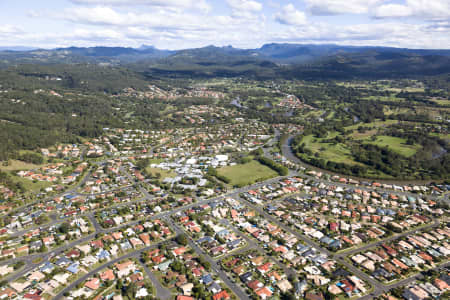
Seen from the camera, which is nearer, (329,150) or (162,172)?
(162,172)

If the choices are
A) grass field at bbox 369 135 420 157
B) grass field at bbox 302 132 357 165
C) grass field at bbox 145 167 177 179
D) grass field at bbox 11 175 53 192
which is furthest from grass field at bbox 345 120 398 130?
grass field at bbox 11 175 53 192

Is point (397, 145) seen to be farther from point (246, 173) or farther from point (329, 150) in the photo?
point (246, 173)

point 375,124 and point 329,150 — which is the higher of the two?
point 375,124

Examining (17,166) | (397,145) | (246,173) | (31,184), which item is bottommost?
(246,173)

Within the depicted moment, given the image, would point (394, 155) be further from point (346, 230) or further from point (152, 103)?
point (152, 103)

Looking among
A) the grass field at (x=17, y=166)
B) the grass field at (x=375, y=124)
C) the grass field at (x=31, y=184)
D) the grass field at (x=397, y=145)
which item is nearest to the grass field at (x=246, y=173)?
the grass field at (x=31, y=184)

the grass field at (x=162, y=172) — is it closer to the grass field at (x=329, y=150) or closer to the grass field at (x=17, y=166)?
the grass field at (x=17, y=166)

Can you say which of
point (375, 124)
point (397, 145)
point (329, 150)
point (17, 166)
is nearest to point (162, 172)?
point (17, 166)

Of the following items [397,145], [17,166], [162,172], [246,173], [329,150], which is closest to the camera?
[17,166]
